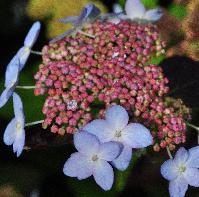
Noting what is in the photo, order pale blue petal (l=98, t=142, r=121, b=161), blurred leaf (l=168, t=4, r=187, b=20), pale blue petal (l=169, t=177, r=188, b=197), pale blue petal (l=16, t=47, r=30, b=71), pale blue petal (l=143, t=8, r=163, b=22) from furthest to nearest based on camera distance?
blurred leaf (l=168, t=4, r=187, b=20)
pale blue petal (l=143, t=8, r=163, b=22)
pale blue petal (l=16, t=47, r=30, b=71)
pale blue petal (l=169, t=177, r=188, b=197)
pale blue petal (l=98, t=142, r=121, b=161)

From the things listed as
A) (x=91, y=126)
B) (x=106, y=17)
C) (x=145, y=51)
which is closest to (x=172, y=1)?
(x=106, y=17)

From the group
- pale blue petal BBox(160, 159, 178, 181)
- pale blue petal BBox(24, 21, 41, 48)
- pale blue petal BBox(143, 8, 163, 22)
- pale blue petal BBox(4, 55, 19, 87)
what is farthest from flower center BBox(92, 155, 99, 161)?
pale blue petal BBox(143, 8, 163, 22)

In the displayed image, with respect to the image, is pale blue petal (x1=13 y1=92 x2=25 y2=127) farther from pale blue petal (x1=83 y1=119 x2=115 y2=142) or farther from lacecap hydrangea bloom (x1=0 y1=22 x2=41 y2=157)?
pale blue petal (x1=83 y1=119 x2=115 y2=142)

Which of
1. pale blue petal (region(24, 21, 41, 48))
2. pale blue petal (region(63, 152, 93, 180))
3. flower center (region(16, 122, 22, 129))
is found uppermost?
pale blue petal (region(24, 21, 41, 48))

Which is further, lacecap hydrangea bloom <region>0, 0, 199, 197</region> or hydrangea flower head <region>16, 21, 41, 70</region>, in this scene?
hydrangea flower head <region>16, 21, 41, 70</region>

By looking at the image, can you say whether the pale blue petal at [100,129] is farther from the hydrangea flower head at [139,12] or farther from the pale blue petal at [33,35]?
the hydrangea flower head at [139,12]

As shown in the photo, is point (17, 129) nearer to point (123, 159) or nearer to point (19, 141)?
point (19, 141)
